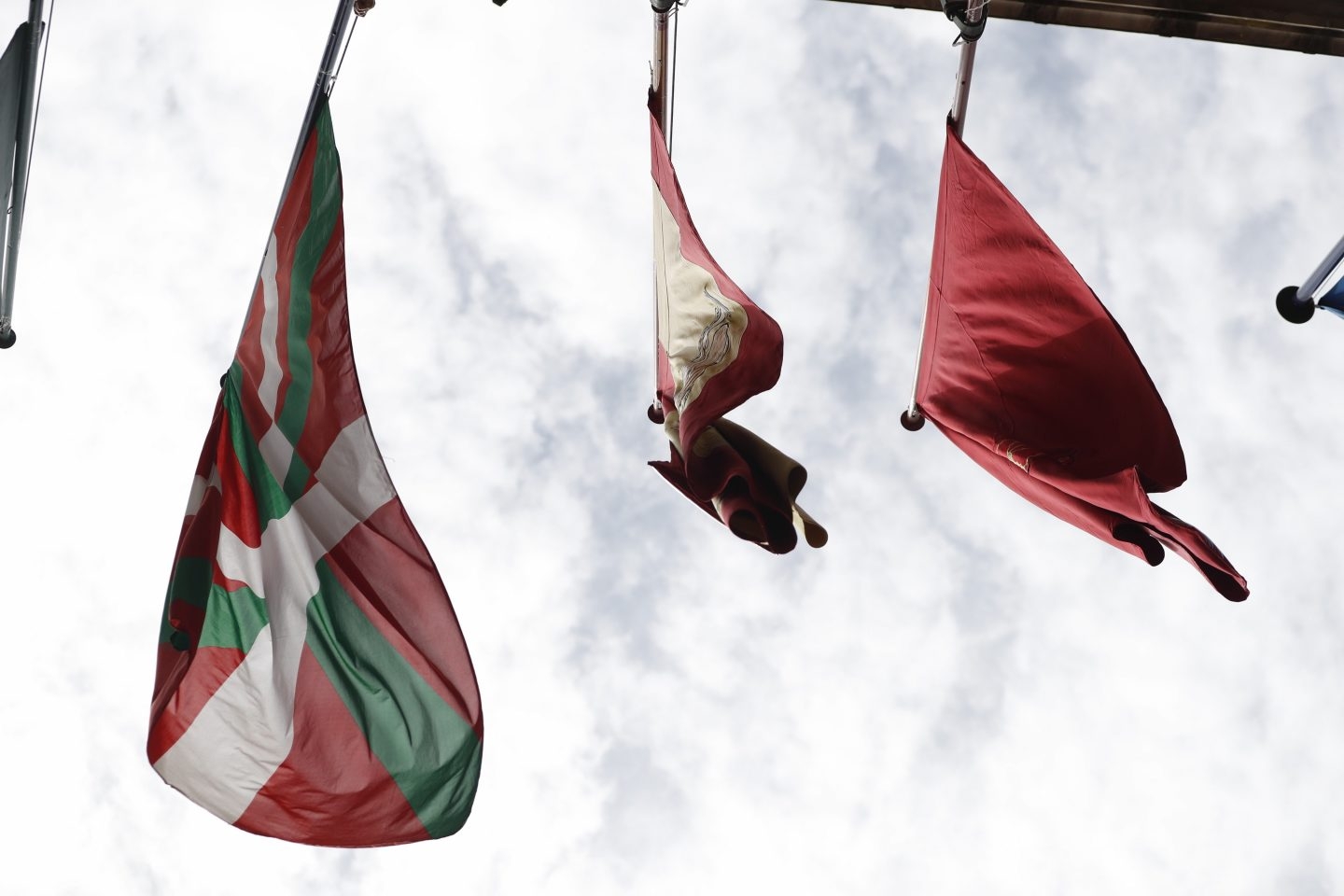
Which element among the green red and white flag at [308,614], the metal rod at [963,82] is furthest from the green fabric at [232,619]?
the metal rod at [963,82]

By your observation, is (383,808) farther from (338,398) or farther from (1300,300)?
(1300,300)

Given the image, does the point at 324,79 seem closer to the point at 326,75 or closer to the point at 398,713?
the point at 326,75

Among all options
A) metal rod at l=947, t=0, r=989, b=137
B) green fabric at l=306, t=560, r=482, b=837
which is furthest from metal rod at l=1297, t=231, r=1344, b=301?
green fabric at l=306, t=560, r=482, b=837

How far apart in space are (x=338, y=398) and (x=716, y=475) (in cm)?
219

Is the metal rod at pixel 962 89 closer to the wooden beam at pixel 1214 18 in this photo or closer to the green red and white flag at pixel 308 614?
the wooden beam at pixel 1214 18

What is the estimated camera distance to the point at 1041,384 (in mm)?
6371

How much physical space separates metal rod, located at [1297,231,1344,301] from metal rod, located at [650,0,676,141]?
12.5ft

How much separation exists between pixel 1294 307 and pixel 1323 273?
0.24 m

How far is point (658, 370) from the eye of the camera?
7129 mm

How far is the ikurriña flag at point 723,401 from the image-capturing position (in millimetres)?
Answer: 5746

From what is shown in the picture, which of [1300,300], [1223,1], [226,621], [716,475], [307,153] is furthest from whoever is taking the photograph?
[1223,1]

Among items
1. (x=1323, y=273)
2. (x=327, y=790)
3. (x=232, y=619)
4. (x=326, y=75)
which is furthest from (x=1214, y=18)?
(x=327, y=790)

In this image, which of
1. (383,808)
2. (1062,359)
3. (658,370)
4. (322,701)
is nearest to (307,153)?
(658,370)

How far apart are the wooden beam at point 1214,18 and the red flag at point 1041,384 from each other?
182cm
